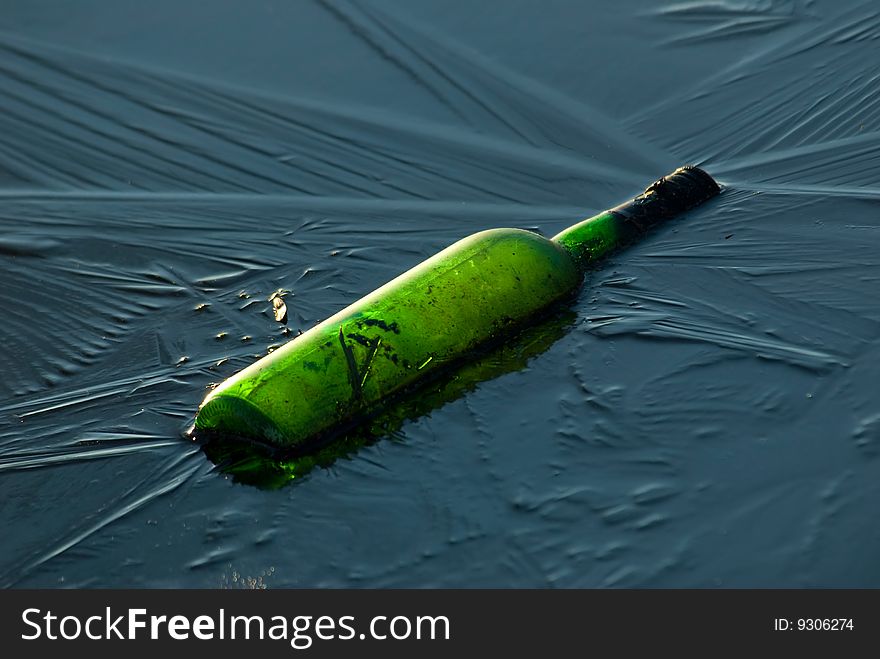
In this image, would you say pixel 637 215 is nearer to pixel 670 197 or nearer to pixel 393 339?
pixel 670 197

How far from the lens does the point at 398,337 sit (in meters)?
2.22

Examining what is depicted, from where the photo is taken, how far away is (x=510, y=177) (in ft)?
10.4

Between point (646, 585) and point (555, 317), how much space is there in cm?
80

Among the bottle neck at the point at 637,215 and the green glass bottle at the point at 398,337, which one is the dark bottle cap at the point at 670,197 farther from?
the green glass bottle at the point at 398,337

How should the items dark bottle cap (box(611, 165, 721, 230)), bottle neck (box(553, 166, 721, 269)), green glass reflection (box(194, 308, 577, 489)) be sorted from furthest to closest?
dark bottle cap (box(611, 165, 721, 230))
bottle neck (box(553, 166, 721, 269))
green glass reflection (box(194, 308, 577, 489))

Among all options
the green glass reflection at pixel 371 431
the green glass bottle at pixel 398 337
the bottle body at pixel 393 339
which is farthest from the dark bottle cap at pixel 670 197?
the green glass reflection at pixel 371 431

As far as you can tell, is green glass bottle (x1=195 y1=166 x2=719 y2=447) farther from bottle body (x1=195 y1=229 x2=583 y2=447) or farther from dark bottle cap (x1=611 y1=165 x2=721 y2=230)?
dark bottle cap (x1=611 y1=165 x2=721 y2=230)

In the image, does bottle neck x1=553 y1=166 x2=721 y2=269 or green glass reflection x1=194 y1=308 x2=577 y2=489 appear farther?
bottle neck x1=553 y1=166 x2=721 y2=269

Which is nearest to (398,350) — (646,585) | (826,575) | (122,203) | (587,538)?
(587,538)

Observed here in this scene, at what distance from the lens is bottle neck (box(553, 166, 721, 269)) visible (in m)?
2.66

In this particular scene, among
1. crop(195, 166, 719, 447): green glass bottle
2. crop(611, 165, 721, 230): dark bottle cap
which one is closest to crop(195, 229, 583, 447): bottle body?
crop(195, 166, 719, 447): green glass bottle

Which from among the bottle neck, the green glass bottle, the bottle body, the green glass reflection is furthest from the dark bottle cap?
the green glass reflection

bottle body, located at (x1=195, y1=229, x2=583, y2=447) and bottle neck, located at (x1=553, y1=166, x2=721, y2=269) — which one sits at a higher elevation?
bottle neck, located at (x1=553, y1=166, x2=721, y2=269)

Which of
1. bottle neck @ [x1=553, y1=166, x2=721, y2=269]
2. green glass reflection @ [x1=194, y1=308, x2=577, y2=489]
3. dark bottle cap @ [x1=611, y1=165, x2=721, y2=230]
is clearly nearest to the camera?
green glass reflection @ [x1=194, y1=308, x2=577, y2=489]
